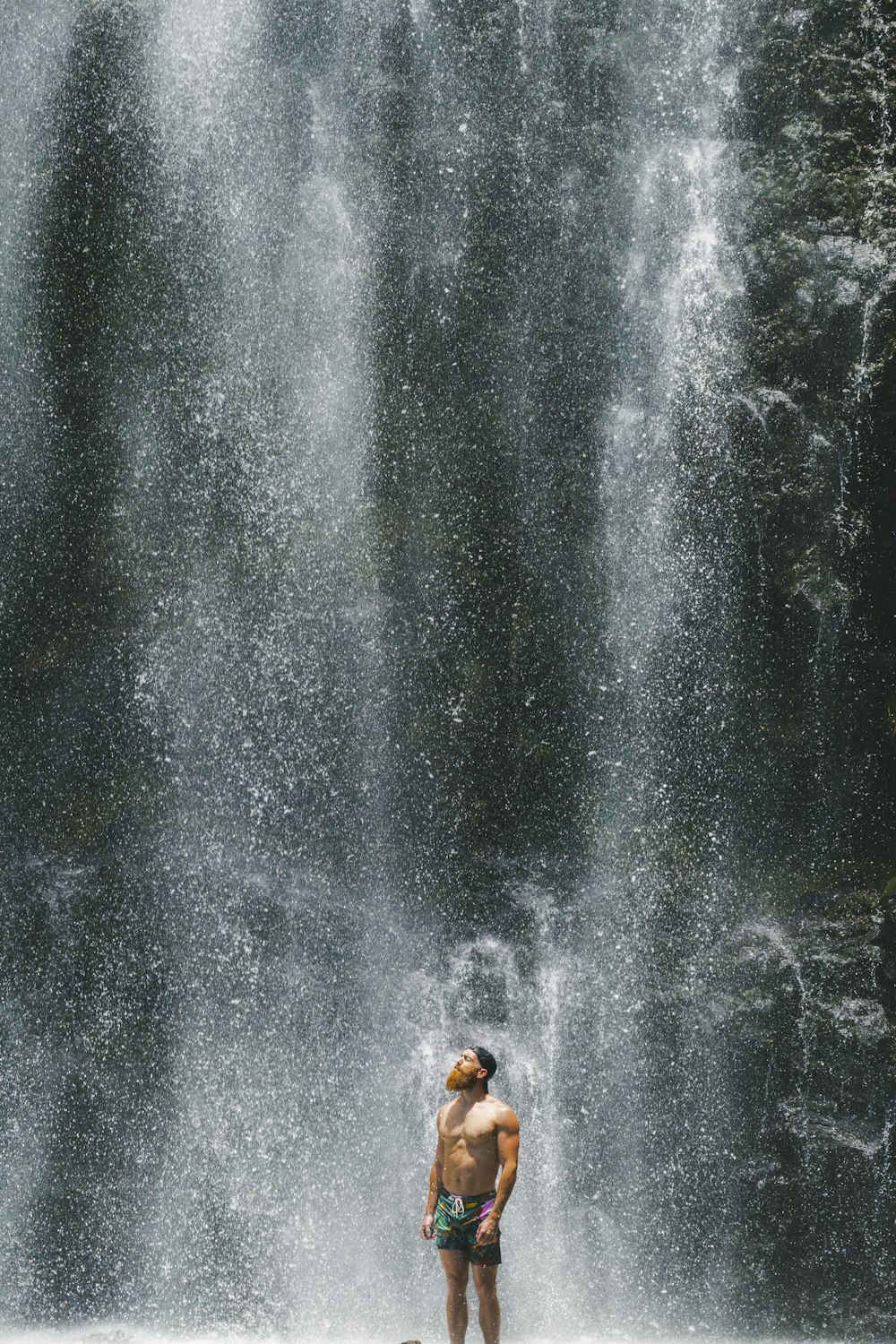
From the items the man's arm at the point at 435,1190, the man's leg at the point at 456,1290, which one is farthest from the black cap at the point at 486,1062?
the man's leg at the point at 456,1290

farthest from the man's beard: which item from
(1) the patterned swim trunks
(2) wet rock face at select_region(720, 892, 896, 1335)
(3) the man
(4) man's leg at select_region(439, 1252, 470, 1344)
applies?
(2) wet rock face at select_region(720, 892, 896, 1335)

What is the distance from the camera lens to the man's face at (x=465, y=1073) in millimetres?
5250

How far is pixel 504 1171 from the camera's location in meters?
5.24

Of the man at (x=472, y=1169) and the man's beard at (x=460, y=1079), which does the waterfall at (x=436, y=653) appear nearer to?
the man at (x=472, y=1169)

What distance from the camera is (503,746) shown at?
27.0ft

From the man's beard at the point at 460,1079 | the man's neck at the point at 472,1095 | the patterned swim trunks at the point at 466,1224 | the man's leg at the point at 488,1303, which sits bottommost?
the man's leg at the point at 488,1303

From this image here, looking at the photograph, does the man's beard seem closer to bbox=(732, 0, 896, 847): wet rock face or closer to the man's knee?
the man's knee

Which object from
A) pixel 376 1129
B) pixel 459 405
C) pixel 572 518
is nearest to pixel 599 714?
pixel 572 518

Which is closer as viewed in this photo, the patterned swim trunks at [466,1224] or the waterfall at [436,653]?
the patterned swim trunks at [466,1224]

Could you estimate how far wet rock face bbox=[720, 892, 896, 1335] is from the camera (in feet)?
24.3

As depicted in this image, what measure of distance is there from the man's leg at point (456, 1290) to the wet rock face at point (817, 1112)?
258 cm

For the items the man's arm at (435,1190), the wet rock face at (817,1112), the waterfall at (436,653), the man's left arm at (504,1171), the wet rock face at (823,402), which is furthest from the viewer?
the wet rock face at (823,402)

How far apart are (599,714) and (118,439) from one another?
383 centimetres

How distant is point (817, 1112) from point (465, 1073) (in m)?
3.36
